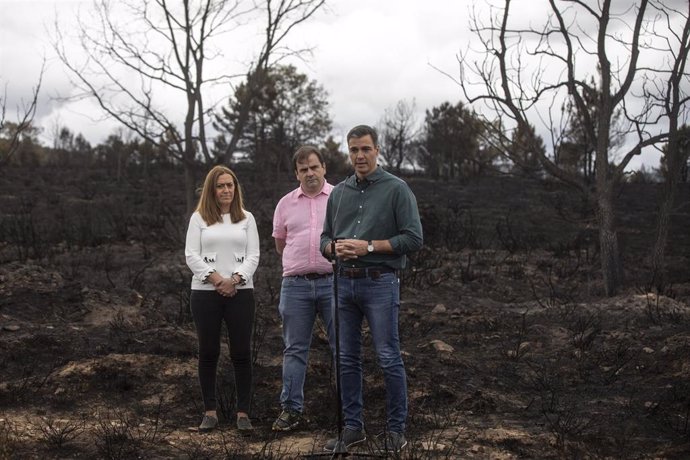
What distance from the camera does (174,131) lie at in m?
12.3

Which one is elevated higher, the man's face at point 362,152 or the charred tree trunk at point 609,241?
the man's face at point 362,152

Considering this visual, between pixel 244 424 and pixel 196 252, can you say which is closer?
pixel 196 252

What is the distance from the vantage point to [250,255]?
477 cm

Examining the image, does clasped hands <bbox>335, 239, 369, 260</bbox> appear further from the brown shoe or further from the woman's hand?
the brown shoe

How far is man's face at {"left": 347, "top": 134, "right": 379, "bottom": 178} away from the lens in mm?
4227

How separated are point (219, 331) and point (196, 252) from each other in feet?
1.73

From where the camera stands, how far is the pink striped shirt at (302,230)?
4.72 metres

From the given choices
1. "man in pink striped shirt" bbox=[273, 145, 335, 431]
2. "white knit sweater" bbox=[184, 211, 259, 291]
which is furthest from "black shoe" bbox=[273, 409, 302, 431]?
"white knit sweater" bbox=[184, 211, 259, 291]

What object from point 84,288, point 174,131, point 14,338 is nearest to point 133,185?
point 174,131

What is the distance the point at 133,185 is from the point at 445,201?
417 inches

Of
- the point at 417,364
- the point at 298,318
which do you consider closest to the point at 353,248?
the point at 298,318

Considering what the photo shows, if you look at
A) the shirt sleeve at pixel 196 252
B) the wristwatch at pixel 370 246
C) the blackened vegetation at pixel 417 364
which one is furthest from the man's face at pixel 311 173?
the blackened vegetation at pixel 417 364

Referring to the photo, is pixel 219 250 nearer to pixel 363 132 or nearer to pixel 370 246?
pixel 370 246

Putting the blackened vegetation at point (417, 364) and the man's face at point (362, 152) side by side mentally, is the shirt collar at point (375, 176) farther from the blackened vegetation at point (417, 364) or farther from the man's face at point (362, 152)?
the blackened vegetation at point (417, 364)
